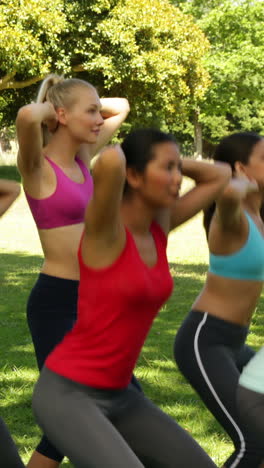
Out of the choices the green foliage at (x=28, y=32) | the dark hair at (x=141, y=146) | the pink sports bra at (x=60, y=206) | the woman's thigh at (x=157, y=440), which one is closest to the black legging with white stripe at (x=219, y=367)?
the woman's thigh at (x=157, y=440)

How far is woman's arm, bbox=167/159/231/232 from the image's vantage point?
4.06m

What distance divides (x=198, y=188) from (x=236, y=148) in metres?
0.52

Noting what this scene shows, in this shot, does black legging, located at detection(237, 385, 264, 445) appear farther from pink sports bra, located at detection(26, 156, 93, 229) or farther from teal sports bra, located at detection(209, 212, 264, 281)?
pink sports bra, located at detection(26, 156, 93, 229)

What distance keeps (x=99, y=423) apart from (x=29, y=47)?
33.7 meters

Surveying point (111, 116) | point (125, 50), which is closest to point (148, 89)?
point (125, 50)

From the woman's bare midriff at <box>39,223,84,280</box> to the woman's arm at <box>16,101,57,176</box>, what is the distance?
35 centimetres

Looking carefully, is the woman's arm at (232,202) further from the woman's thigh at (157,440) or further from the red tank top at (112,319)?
the woman's thigh at (157,440)

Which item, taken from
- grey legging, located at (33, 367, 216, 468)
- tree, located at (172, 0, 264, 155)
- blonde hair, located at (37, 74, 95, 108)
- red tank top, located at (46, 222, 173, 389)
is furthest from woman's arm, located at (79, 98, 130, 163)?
tree, located at (172, 0, 264, 155)

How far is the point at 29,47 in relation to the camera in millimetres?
35938

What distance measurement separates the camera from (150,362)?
7.90m

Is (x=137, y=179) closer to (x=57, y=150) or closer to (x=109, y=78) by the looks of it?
Result: (x=57, y=150)

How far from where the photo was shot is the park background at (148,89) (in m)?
7.14

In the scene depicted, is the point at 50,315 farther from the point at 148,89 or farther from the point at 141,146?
the point at 148,89

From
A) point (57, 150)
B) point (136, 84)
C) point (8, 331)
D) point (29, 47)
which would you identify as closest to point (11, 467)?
point (57, 150)
